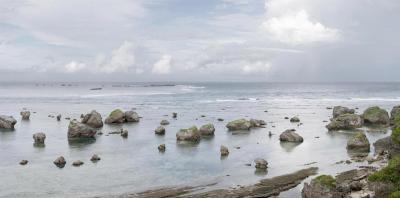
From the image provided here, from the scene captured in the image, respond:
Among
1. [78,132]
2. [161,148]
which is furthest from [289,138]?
[78,132]

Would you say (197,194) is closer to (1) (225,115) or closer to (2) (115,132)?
(2) (115,132)

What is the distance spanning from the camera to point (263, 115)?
11281 centimetres

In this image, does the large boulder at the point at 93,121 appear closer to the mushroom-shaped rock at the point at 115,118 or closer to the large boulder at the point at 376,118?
the mushroom-shaped rock at the point at 115,118

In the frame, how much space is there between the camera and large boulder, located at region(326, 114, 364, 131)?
83.1 m

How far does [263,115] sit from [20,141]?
58.8 metres

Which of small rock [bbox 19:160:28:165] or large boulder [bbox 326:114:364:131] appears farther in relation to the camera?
large boulder [bbox 326:114:364:131]

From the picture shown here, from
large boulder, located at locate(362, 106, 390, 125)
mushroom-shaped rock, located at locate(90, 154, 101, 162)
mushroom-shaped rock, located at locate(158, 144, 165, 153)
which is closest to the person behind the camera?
mushroom-shaped rock, located at locate(90, 154, 101, 162)

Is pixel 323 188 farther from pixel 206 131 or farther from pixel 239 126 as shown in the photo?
pixel 239 126

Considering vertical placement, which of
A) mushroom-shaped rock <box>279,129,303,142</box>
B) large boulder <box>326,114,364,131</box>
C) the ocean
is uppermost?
large boulder <box>326,114,364,131</box>

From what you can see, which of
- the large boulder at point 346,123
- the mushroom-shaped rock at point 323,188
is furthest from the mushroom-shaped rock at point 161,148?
the large boulder at point 346,123

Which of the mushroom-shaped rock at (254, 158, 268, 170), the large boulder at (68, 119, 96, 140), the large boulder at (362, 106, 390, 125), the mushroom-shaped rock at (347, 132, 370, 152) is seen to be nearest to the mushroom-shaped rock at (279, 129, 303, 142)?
the mushroom-shaped rock at (347, 132, 370, 152)

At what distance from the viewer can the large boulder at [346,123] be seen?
8313cm

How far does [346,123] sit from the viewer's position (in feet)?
276

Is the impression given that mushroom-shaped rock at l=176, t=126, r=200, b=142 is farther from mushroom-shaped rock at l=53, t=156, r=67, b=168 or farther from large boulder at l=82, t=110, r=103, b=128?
large boulder at l=82, t=110, r=103, b=128
